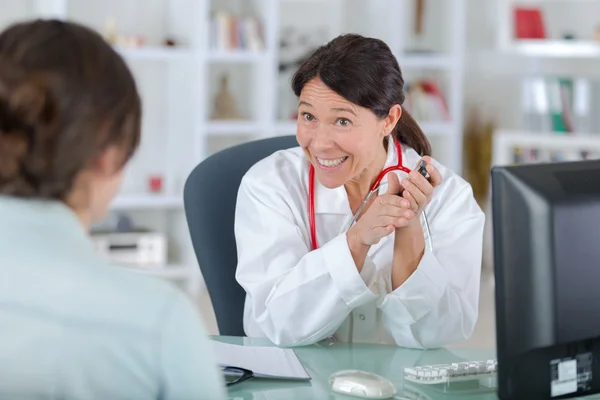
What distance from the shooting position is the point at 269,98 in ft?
17.5

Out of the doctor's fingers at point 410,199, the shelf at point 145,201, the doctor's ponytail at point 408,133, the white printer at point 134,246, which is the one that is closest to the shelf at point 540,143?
the shelf at point 145,201

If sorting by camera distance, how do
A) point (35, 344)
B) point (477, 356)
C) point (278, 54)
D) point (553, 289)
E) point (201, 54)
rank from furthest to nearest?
point (278, 54), point (201, 54), point (477, 356), point (553, 289), point (35, 344)

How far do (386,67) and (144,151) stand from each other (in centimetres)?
358

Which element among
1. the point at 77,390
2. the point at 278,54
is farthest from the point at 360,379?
the point at 278,54

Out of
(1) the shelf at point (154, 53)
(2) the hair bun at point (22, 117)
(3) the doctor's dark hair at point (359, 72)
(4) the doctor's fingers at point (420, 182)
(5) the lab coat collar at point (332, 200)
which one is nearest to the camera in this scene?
(2) the hair bun at point (22, 117)

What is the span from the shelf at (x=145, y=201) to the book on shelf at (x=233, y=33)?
2.70ft

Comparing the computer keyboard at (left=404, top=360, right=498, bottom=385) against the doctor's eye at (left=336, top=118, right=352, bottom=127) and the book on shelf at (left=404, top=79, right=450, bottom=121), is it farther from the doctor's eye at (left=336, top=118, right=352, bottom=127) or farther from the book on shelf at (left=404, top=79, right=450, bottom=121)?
the book on shelf at (left=404, top=79, right=450, bottom=121)

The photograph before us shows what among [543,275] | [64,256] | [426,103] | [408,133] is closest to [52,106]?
[64,256]

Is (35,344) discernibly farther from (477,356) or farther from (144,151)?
(144,151)

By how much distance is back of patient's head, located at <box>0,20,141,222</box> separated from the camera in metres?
1.00

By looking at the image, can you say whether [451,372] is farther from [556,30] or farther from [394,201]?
[556,30]

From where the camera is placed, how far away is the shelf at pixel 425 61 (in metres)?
5.54

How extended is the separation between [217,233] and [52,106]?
1.24 meters

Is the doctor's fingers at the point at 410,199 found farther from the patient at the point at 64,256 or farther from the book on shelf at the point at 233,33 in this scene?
the book on shelf at the point at 233,33
